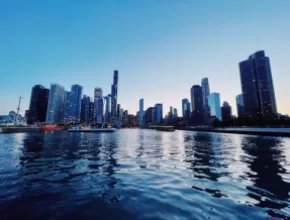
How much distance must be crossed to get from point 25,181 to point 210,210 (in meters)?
10.9

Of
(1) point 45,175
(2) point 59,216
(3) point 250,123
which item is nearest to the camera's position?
(2) point 59,216

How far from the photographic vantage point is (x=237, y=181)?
9.84 meters

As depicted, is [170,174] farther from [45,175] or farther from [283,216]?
[45,175]

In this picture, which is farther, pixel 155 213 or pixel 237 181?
pixel 237 181

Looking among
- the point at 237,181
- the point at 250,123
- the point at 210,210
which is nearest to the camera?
the point at 210,210

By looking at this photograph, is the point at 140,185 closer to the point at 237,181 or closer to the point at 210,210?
the point at 210,210

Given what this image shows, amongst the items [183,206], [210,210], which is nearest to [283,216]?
[210,210]

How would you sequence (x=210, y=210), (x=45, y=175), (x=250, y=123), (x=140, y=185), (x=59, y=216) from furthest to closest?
(x=250, y=123) < (x=45, y=175) < (x=140, y=185) < (x=210, y=210) < (x=59, y=216)

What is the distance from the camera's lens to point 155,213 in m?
5.80

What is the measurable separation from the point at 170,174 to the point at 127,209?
5.95 metres

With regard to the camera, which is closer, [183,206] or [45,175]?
[183,206]

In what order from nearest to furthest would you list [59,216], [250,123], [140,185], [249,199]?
[59,216]
[249,199]
[140,185]
[250,123]

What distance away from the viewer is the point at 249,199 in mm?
7141

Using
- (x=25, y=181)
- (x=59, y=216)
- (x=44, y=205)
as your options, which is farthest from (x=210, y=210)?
(x=25, y=181)
